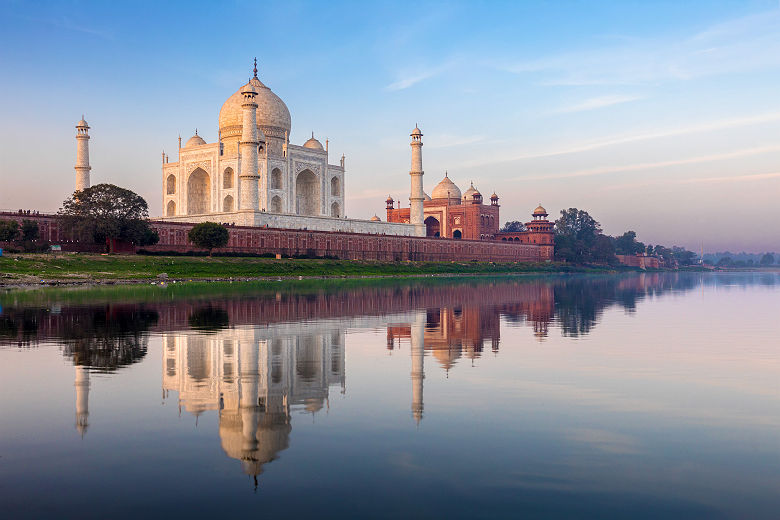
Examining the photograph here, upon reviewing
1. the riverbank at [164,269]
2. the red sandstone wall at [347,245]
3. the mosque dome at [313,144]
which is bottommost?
the riverbank at [164,269]

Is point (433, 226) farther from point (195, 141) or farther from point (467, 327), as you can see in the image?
point (467, 327)

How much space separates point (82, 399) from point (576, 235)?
104 m

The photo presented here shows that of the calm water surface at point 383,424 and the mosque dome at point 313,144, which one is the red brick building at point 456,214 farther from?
the calm water surface at point 383,424

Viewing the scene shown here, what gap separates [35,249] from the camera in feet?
135

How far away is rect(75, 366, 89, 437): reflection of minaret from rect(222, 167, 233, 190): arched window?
52124 mm

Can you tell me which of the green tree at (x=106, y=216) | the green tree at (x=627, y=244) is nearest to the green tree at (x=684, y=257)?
the green tree at (x=627, y=244)

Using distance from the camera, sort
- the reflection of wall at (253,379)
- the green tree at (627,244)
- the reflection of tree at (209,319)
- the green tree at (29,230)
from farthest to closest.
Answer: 1. the green tree at (627,244)
2. the green tree at (29,230)
3. the reflection of tree at (209,319)
4. the reflection of wall at (253,379)

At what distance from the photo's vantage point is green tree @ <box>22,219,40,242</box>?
41.8 meters

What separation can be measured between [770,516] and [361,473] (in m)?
2.89

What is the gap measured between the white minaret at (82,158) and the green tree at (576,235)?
61.2 metres

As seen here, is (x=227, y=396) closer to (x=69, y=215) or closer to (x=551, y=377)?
(x=551, y=377)

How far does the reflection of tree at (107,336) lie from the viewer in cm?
1147

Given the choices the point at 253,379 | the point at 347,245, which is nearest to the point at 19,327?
the point at 253,379

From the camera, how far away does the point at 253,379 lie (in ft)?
31.3
